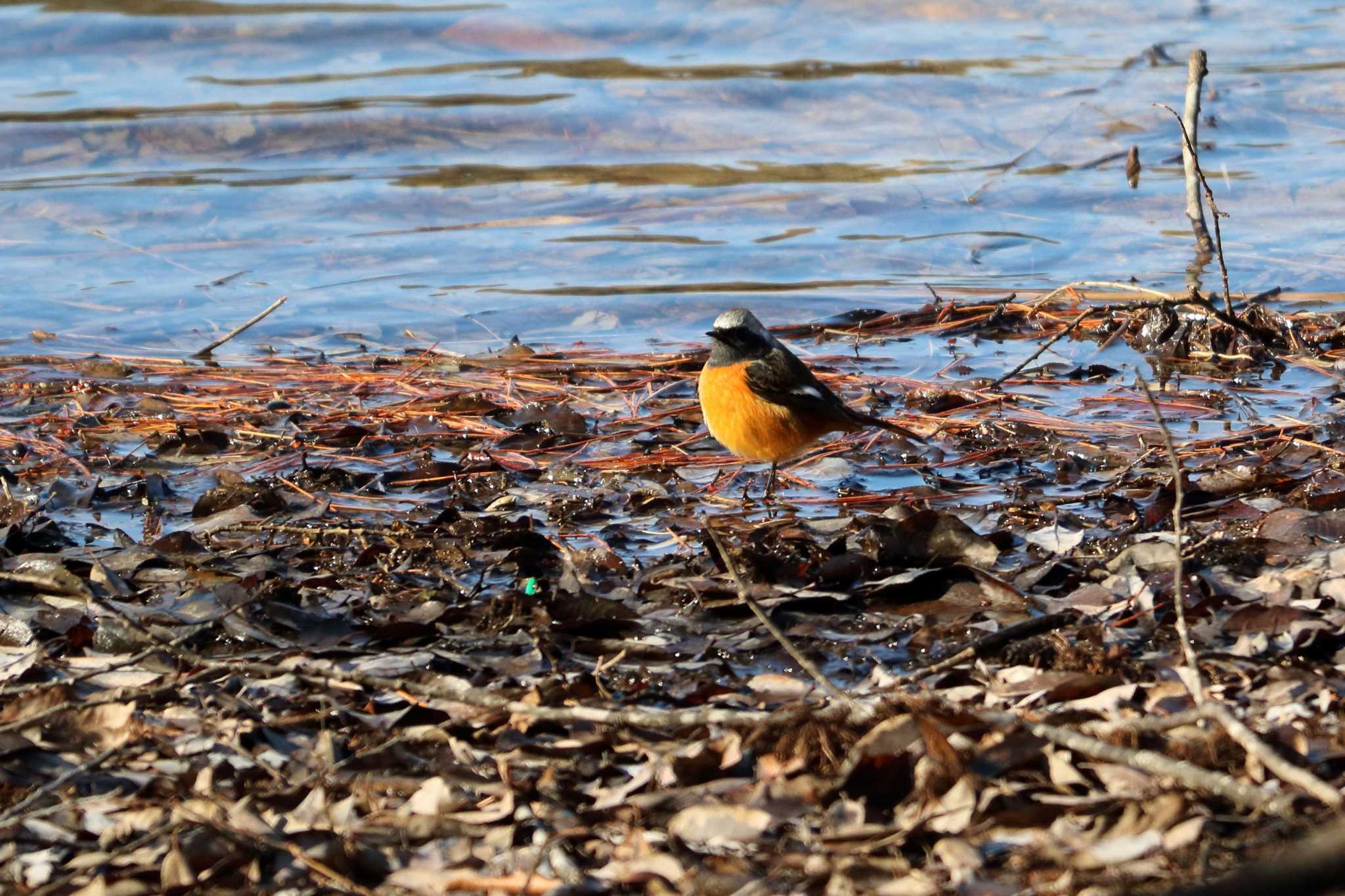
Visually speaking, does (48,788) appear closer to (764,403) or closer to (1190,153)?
(764,403)

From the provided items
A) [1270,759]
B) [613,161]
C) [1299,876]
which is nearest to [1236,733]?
[1270,759]

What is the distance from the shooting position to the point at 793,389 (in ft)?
19.2

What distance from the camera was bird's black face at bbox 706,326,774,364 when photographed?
20.0ft

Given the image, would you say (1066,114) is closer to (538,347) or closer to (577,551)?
(538,347)

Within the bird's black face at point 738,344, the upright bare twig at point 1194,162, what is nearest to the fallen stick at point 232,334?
the bird's black face at point 738,344

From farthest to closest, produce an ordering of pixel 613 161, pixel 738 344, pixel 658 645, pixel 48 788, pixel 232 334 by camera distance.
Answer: pixel 613 161, pixel 232 334, pixel 738 344, pixel 658 645, pixel 48 788

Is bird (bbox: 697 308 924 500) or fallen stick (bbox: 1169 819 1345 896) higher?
fallen stick (bbox: 1169 819 1345 896)

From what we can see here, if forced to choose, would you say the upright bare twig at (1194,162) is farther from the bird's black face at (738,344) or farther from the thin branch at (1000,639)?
the thin branch at (1000,639)

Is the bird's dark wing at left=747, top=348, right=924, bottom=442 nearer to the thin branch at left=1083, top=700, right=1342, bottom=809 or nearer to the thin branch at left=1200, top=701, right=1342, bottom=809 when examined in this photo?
the thin branch at left=1083, top=700, right=1342, bottom=809

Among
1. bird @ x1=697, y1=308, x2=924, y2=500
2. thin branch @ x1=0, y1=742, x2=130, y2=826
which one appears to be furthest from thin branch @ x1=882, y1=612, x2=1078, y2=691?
bird @ x1=697, y1=308, x2=924, y2=500

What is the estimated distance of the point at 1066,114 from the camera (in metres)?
13.6

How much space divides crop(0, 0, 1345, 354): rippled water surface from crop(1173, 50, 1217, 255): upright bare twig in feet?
0.87

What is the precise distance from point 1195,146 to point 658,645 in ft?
18.2

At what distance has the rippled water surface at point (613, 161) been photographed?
981 cm
